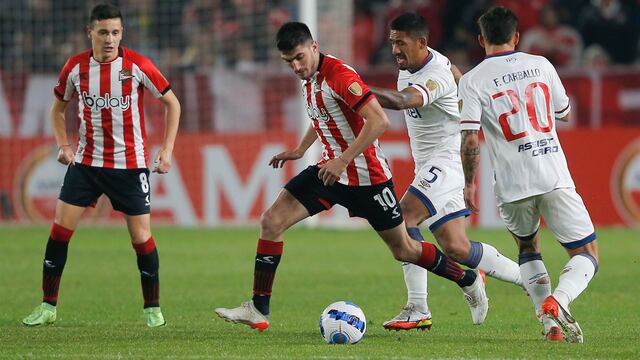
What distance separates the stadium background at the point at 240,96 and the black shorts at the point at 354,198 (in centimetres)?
961

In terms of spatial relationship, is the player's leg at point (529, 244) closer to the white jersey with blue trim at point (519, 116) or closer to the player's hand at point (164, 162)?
the white jersey with blue trim at point (519, 116)

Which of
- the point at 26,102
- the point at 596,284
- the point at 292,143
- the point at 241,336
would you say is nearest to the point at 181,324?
the point at 241,336

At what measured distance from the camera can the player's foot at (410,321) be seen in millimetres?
8555

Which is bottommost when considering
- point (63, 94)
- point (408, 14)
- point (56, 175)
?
point (56, 175)

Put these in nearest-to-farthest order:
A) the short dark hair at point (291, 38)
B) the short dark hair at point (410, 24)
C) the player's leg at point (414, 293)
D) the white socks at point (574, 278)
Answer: the white socks at point (574, 278)
the short dark hair at point (291, 38)
the short dark hair at point (410, 24)
the player's leg at point (414, 293)

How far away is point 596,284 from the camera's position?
11.6 m

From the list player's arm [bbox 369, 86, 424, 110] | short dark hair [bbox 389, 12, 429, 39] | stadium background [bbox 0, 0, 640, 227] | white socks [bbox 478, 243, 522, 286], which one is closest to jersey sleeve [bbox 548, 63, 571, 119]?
player's arm [bbox 369, 86, 424, 110]

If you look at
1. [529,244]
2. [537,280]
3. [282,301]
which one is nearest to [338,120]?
[529,244]

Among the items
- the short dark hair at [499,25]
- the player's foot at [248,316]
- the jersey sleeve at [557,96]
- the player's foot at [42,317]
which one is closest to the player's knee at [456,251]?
the jersey sleeve at [557,96]

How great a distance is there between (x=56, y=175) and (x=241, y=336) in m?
10.9

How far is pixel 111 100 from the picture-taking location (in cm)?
904

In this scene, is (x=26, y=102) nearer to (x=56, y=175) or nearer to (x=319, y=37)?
(x=56, y=175)

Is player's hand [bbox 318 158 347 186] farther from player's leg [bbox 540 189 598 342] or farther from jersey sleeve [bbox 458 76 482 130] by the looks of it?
player's leg [bbox 540 189 598 342]

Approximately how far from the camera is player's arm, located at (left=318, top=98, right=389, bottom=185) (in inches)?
300
